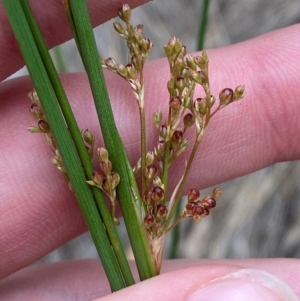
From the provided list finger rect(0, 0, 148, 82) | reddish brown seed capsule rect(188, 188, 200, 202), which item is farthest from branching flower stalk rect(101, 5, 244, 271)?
finger rect(0, 0, 148, 82)

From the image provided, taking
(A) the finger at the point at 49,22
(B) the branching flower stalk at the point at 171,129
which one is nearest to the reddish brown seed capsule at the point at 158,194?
(B) the branching flower stalk at the point at 171,129

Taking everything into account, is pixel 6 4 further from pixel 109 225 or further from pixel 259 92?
pixel 259 92

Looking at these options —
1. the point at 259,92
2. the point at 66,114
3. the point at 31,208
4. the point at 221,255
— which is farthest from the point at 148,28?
the point at 66,114

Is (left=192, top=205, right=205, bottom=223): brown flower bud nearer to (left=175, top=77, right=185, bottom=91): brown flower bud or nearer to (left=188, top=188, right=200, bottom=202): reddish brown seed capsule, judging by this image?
(left=188, top=188, right=200, bottom=202): reddish brown seed capsule

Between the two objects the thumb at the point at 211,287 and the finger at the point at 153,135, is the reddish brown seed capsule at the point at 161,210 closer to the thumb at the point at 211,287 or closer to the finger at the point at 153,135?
the thumb at the point at 211,287

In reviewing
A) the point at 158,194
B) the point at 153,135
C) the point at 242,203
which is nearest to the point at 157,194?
the point at 158,194

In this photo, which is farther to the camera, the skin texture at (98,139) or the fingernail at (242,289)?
the skin texture at (98,139)
